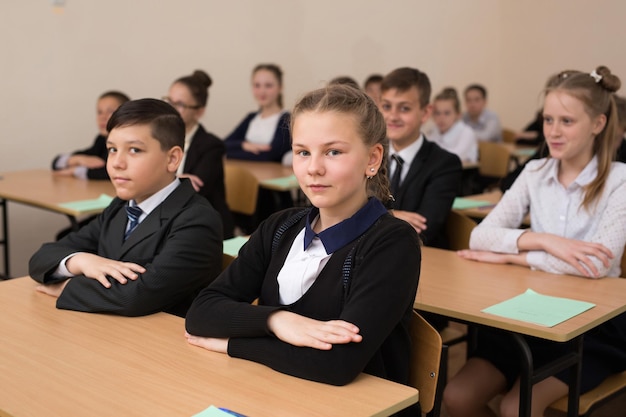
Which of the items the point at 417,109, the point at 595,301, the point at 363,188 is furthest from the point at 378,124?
the point at 417,109

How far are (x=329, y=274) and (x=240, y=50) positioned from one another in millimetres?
4834

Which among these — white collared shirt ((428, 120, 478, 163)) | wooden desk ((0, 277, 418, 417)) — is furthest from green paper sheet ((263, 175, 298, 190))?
wooden desk ((0, 277, 418, 417))

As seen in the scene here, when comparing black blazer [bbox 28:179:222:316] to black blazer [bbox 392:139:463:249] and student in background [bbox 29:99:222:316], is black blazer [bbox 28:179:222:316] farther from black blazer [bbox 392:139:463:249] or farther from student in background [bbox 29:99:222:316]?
black blazer [bbox 392:139:463:249]

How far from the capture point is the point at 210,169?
3924 millimetres

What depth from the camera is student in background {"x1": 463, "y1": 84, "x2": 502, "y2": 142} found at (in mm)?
7914

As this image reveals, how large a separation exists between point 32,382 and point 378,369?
69 centimetres

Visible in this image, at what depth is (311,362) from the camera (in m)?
1.50

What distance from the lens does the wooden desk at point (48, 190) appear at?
356 centimetres

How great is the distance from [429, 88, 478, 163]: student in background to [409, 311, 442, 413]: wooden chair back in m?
4.62

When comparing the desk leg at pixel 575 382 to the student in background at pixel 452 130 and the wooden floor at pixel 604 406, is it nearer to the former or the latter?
the wooden floor at pixel 604 406

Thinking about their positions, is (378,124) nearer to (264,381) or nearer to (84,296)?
(264,381)

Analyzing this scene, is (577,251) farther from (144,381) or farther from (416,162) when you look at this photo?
(144,381)

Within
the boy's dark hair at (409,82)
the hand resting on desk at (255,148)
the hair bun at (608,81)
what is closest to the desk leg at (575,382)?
the hair bun at (608,81)

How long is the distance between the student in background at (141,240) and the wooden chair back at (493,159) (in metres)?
4.12
